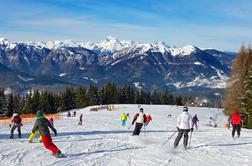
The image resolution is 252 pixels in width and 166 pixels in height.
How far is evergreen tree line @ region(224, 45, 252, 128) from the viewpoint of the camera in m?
52.3

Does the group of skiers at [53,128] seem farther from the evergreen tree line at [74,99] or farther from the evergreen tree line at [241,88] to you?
the evergreen tree line at [74,99]

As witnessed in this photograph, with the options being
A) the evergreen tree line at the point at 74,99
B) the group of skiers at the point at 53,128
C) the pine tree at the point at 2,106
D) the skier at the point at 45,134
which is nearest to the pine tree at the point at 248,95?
the group of skiers at the point at 53,128

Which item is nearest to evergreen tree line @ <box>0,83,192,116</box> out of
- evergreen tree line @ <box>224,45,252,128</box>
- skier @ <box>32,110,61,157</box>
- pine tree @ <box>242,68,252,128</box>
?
evergreen tree line @ <box>224,45,252,128</box>

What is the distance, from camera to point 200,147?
1995 cm

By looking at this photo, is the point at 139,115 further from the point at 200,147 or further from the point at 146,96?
the point at 146,96

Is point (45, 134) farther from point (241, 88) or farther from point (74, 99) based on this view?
point (74, 99)

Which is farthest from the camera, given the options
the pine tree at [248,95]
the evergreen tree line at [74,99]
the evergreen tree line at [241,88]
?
the evergreen tree line at [74,99]

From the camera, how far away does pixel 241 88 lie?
2224 inches

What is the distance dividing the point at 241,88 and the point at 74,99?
74.1m

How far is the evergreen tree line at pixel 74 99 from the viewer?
99688mm

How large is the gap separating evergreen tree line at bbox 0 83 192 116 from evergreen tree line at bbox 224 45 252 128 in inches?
2078

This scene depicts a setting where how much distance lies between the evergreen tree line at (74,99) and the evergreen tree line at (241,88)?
173ft

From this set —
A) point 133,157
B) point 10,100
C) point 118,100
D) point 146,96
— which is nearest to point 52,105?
point 10,100

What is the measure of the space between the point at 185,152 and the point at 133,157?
3053 mm
